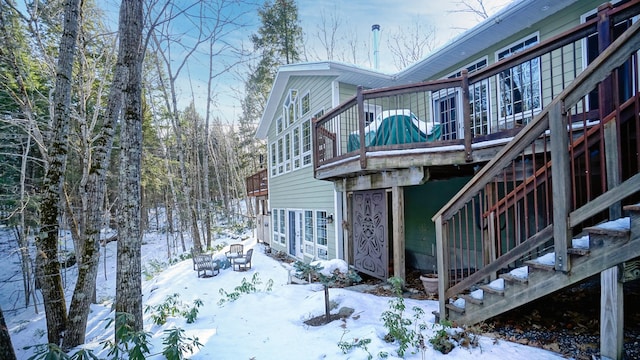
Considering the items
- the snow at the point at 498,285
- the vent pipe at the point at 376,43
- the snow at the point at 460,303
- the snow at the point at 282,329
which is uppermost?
the vent pipe at the point at 376,43

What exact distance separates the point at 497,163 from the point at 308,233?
742cm

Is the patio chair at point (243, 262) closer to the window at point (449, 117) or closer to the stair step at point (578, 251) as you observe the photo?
the window at point (449, 117)

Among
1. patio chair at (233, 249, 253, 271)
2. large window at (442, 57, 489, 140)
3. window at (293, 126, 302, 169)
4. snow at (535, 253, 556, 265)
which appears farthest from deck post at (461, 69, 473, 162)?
patio chair at (233, 249, 253, 271)

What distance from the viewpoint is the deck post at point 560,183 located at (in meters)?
2.43

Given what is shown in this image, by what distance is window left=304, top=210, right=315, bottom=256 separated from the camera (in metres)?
9.55

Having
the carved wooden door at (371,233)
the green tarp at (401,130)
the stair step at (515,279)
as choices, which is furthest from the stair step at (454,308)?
the green tarp at (401,130)

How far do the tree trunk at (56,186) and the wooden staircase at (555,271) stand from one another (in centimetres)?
591

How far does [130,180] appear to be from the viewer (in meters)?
3.93

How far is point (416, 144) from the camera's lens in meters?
4.54

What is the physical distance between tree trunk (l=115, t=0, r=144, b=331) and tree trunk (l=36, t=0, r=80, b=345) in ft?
4.65

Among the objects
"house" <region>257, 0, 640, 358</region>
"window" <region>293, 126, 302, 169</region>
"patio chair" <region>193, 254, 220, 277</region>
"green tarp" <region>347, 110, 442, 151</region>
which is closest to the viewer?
"house" <region>257, 0, 640, 358</region>

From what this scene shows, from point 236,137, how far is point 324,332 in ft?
76.8

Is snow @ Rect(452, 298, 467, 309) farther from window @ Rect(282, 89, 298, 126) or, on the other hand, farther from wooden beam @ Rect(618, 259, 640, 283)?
window @ Rect(282, 89, 298, 126)

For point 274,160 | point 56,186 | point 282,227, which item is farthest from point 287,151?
point 56,186
